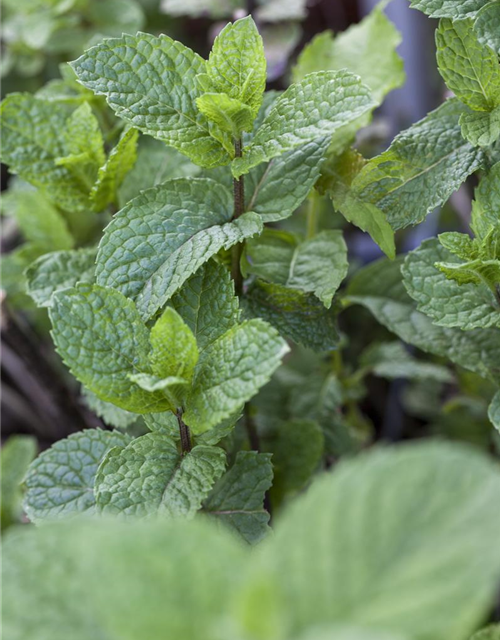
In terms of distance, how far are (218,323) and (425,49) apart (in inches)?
46.6

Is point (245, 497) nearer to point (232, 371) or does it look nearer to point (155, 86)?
point (232, 371)

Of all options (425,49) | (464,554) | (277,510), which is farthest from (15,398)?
(425,49)

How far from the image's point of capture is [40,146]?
28.7 inches

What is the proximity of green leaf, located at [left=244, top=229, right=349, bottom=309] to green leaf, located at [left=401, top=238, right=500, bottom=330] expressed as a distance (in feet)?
0.21

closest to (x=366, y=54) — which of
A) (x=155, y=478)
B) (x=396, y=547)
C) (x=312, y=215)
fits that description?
(x=312, y=215)

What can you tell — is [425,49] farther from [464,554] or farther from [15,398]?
[464,554]

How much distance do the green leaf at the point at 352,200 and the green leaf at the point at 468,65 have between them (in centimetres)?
10

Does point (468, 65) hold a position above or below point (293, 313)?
above

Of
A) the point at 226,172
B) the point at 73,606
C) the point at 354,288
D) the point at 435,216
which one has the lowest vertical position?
the point at 435,216

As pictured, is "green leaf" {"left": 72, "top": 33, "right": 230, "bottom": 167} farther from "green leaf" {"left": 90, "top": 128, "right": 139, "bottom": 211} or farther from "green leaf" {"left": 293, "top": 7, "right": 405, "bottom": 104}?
"green leaf" {"left": 293, "top": 7, "right": 405, "bottom": 104}

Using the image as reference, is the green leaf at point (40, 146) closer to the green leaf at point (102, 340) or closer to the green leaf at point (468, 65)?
the green leaf at point (102, 340)

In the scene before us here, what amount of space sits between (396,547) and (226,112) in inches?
14.6

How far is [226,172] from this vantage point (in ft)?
2.23

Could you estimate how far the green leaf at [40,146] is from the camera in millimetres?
719
